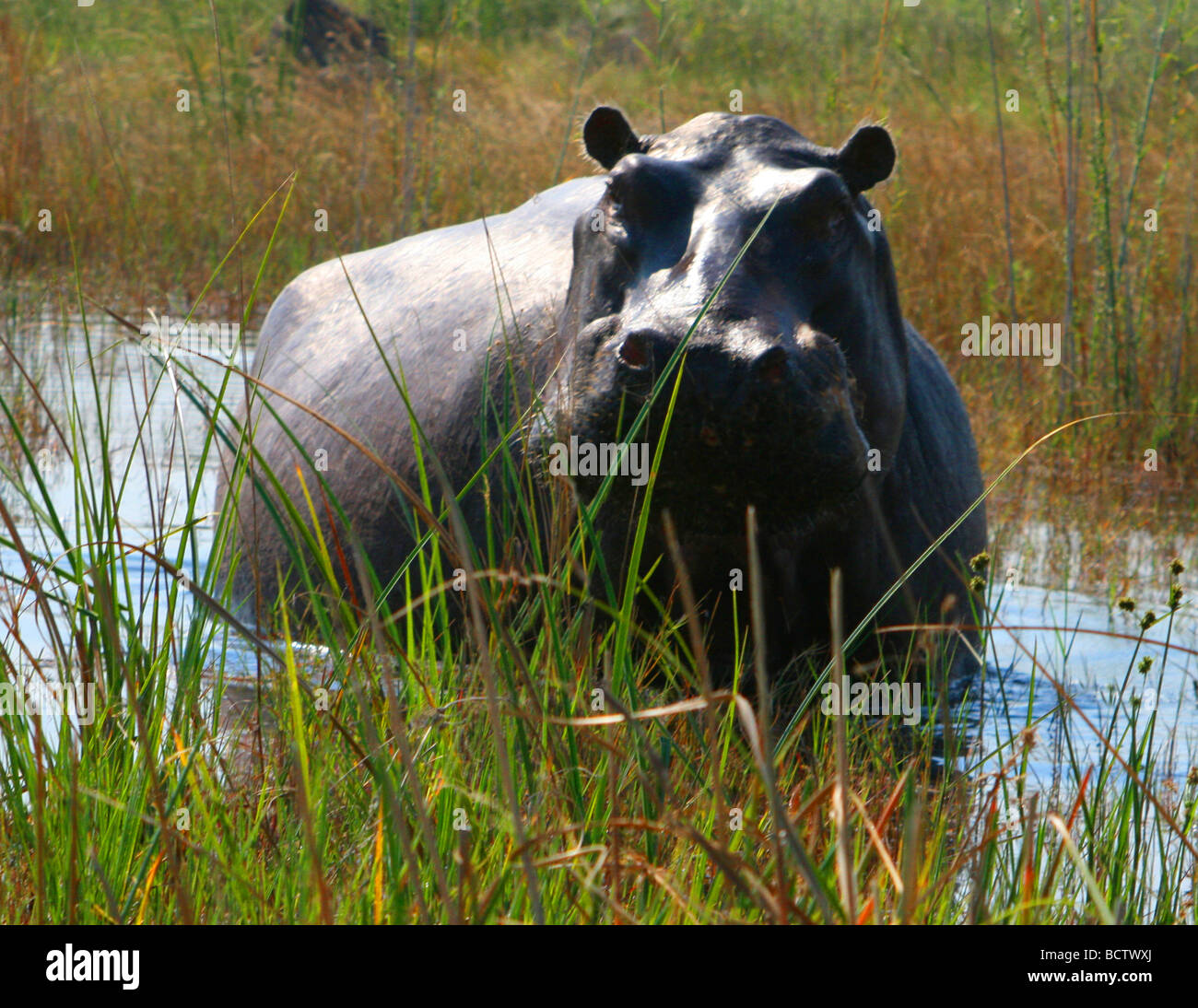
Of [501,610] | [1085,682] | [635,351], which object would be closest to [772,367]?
[635,351]

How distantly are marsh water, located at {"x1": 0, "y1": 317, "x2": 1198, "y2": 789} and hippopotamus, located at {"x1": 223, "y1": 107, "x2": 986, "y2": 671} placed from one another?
0.27m

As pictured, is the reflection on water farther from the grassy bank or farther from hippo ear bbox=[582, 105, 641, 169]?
hippo ear bbox=[582, 105, 641, 169]

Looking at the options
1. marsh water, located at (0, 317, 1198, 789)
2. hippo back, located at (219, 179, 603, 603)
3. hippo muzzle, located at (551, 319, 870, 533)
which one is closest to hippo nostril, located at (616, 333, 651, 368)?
hippo muzzle, located at (551, 319, 870, 533)

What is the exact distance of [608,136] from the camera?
3.96 meters

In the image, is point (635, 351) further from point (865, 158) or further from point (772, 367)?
point (865, 158)

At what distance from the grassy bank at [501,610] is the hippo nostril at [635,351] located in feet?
1.38

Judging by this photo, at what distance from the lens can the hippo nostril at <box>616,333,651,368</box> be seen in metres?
2.93

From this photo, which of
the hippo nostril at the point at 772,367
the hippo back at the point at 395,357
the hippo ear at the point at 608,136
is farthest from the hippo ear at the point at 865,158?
the hippo nostril at the point at 772,367

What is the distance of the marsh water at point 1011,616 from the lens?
10.3 feet

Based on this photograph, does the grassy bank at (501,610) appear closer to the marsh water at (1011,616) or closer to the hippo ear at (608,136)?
the marsh water at (1011,616)

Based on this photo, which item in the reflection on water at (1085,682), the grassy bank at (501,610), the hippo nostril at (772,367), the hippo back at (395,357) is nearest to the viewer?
the grassy bank at (501,610)
